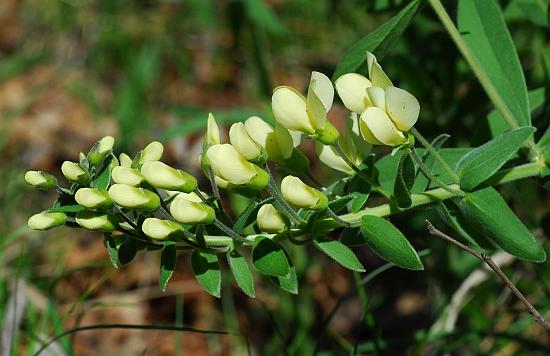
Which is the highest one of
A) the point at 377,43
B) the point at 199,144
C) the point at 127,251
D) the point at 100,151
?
the point at 377,43

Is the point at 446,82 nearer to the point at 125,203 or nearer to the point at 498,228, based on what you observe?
the point at 498,228

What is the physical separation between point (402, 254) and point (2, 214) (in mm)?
1724

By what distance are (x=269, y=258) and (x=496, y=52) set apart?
565mm

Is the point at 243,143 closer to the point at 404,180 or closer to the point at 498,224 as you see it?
the point at 404,180

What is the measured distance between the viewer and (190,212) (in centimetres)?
97

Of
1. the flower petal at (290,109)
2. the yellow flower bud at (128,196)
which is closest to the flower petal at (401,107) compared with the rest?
the flower petal at (290,109)

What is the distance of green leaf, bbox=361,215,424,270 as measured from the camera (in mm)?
1027

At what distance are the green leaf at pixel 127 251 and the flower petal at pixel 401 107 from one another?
0.40m

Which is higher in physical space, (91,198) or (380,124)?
(380,124)

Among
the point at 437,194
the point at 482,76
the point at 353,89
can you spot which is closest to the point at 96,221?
the point at 353,89

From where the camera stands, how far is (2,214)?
2.43 meters

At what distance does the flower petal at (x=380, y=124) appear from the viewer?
38.8 inches

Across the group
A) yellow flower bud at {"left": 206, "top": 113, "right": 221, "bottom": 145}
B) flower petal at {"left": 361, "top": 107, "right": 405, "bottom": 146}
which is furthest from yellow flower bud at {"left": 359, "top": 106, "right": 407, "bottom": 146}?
yellow flower bud at {"left": 206, "top": 113, "right": 221, "bottom": 145}

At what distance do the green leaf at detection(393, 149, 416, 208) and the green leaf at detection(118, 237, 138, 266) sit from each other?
38 centimetres
